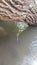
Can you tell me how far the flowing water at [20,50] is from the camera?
7.10 feet

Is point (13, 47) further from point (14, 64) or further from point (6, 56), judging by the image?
point (14, 64)

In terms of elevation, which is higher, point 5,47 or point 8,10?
point 8,10

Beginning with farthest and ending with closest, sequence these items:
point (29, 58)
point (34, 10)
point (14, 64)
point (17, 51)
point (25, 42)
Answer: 1. point (34, 10)
2. point (25, 42)
3. point (17, 51)
4. point (29, 58)
5. point (14, 64)

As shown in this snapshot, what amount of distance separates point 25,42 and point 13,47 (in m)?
0.28

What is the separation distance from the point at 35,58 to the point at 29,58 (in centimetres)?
9

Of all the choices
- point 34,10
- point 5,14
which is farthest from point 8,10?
point 34,10

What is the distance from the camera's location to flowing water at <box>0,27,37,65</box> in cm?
216

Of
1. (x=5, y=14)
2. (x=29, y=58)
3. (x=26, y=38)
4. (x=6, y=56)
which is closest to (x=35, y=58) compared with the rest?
(x=29, y=58)

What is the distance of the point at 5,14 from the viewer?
2816 millimetres

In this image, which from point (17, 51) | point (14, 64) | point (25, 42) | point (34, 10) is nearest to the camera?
point (14, 64)

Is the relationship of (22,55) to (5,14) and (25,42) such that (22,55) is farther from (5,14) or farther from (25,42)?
(5,14)

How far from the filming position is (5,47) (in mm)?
2492

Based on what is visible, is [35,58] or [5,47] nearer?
[35,58]

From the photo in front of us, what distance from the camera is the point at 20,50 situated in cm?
242
